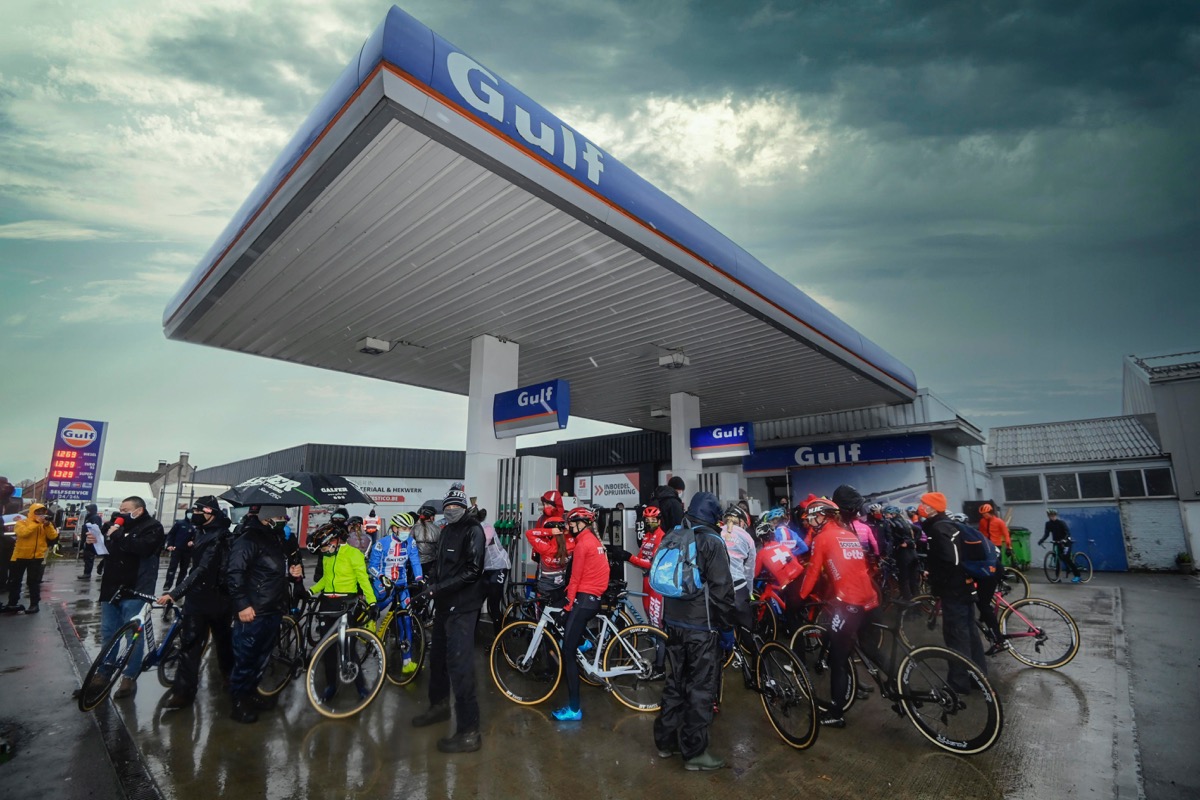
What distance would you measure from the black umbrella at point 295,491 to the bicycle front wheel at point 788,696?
6938 mm

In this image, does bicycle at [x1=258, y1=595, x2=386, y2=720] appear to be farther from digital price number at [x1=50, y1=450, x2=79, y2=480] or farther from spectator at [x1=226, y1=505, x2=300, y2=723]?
digital price number at [x1=50, y1=450, x2=79, y2=480]

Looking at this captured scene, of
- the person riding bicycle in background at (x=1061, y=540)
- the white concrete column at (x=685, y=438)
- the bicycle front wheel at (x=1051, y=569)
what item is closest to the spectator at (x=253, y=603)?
the white concrete column at (x=685, y=438)

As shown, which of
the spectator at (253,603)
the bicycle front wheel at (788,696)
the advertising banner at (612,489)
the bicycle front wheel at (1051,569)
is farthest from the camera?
the advertising banner at (612,489)

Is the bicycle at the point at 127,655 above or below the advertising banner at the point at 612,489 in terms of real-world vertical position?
below

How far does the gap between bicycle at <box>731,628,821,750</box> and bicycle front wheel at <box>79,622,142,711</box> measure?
5.53 m

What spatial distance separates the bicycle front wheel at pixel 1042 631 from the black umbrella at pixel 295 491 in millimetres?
9121

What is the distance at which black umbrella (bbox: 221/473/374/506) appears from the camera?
26.7 feet

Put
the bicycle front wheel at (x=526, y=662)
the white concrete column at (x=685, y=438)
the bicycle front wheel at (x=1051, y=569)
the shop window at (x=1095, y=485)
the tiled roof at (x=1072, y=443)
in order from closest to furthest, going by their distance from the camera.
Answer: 1. the bicycle front wheel at (x=526, y=662)
2. the bicycle front wheel at (x=1051, y=569)
3. the white concrete column at (x=685, y=438)
4. the shop window at (x=1095, y=485)
5. the tiled roof at (x=1072, y=443)

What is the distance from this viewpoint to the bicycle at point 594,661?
4938 mm

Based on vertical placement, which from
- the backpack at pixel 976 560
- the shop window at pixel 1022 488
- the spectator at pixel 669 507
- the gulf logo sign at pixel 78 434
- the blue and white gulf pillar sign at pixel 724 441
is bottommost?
the backpack at pixel 976 560

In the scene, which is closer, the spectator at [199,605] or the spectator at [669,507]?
the spectator at [199,605]

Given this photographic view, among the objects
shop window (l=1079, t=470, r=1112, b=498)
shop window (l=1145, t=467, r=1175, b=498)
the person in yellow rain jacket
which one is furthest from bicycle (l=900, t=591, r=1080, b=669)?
shop window (l=1145, t=467, r=1175, b=498)

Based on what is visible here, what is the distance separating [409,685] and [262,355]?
7.90m

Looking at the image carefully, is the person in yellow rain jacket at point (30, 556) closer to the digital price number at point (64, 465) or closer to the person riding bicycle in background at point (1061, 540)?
the digital price number at point (64, 465)
